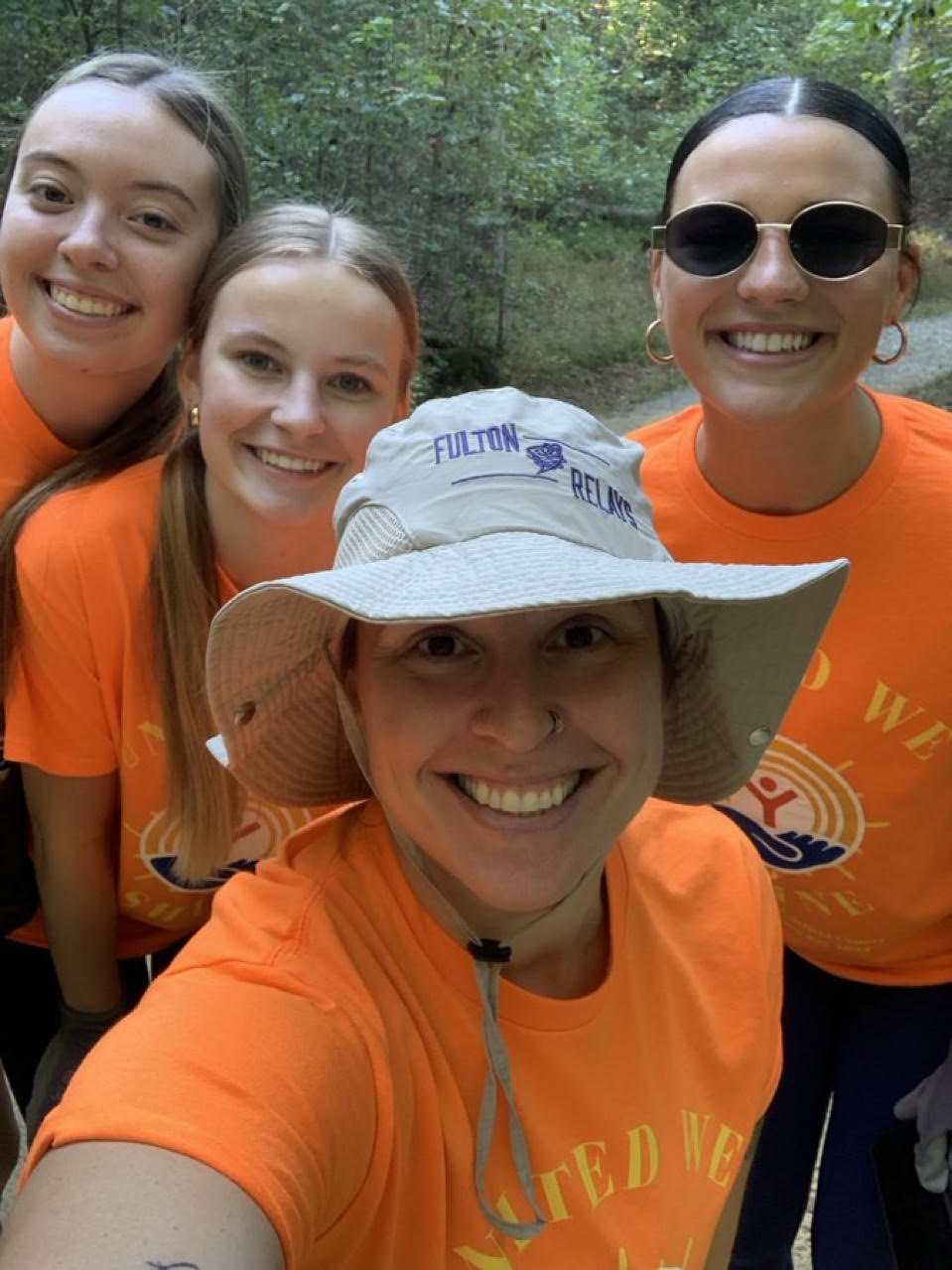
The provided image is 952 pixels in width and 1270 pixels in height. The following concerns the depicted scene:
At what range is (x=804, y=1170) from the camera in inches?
101

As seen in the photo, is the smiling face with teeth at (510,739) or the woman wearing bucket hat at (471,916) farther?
the smiling face with teeth at (510,739)

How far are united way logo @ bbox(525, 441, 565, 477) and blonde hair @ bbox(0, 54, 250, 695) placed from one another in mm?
1255

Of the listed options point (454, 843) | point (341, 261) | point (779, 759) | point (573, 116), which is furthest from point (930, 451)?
point (573, 116)

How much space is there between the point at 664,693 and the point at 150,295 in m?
1.41

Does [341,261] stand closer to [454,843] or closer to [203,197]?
[203,197]

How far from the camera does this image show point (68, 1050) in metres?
2.42

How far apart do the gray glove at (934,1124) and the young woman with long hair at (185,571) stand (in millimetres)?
1301

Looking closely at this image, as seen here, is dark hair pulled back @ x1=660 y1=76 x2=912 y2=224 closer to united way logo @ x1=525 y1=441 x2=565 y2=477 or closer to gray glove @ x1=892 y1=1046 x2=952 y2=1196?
united way logo @ x1=525 y1=441 x2=565 y2=477

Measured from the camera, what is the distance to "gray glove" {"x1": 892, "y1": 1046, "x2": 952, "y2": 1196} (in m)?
2.22

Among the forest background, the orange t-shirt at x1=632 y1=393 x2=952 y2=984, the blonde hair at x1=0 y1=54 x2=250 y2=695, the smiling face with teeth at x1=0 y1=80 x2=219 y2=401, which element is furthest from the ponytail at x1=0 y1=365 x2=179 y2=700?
the forest background

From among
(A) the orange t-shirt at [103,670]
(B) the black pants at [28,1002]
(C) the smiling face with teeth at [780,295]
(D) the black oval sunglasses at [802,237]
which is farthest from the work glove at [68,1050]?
(D) the black oval sunglasses at [802,237]

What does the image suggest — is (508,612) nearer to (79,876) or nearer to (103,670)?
(103,670)

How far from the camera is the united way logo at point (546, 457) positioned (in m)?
1.30

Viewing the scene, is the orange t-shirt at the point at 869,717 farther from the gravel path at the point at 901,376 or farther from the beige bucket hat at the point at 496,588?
the gravel path at the point at 901,376
